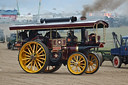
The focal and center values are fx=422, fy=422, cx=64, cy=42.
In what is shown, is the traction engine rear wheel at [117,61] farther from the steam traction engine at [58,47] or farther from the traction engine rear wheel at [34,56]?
the traction engine rear wheel at [34,56]

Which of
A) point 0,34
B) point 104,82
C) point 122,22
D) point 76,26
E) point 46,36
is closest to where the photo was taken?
point 104,82

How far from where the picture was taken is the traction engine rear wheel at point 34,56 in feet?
60.2

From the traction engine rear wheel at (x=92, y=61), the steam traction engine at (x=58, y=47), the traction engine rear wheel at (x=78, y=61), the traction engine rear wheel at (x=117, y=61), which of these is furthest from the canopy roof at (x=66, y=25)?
the traction engine rear wheel at (x=117, y=61)

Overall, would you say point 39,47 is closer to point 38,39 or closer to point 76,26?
point 38,39

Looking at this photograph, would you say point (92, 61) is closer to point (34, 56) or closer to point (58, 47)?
point (58, 47)

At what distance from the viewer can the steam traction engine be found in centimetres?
1792

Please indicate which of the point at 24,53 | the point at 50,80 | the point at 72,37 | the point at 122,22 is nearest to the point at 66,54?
the point at 72,37

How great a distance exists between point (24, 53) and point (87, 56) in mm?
2859

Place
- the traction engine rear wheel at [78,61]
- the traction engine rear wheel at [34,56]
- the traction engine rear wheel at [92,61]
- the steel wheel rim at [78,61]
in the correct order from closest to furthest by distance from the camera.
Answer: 1. the traction engine rear wheel at [78,61]
2. the steel wheel rim at [78,61]
3. the traction engine rear wheel at [34,56]
4. the traction engine rear wheel at [92,61]

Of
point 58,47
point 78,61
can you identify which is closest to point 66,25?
point 58,47

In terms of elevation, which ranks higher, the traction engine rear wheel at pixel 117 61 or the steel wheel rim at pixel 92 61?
the steel wheel rim at pixel 92 61

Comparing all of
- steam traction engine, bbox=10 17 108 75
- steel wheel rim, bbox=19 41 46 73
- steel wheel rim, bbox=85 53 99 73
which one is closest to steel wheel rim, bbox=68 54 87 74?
steam traction engine, bbox=10 17 108 75

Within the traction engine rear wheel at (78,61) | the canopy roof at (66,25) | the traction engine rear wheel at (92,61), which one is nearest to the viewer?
the traction engine rear wheel at (78,61)

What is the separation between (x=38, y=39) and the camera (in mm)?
19016
